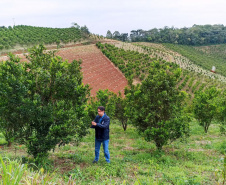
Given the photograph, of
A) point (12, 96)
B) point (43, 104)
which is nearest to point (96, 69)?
point (43, 104)

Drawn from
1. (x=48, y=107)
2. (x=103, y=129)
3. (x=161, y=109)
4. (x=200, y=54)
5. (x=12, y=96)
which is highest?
(x=200, y=54)

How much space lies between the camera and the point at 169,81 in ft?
28.5

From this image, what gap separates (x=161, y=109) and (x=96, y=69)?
97.2 ft

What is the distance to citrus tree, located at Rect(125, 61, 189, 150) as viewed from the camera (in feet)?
27.4

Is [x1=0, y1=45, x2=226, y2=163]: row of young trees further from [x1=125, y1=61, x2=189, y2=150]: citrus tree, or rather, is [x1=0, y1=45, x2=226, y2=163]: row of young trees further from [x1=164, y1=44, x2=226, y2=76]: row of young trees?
[x1=164, y1=44, x2=226, y2=76]: row of young trees

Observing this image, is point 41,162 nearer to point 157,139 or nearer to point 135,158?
point 135,158

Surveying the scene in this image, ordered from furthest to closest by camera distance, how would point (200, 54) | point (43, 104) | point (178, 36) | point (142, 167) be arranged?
1. point (178, 36)
2. point (200, 54)
3. point (142, 167)
4. point (43, 104)

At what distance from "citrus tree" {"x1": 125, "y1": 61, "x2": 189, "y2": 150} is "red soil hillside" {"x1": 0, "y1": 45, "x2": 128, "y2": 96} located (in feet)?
69.8

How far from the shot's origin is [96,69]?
37.4 metres

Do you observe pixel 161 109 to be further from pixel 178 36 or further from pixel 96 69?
pixel 178 36

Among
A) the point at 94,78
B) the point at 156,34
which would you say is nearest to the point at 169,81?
the point at 94,78

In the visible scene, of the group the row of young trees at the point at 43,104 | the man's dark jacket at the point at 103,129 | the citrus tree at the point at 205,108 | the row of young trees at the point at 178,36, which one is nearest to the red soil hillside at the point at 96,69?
the citrus tree at the point at 205,108

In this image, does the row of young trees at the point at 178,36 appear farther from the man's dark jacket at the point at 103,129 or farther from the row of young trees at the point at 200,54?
the man's dark jacket at the point at 103,129

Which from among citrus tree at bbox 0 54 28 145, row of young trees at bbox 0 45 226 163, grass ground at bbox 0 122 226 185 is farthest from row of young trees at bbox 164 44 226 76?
citrus tree at bbox 0 54 28 145
